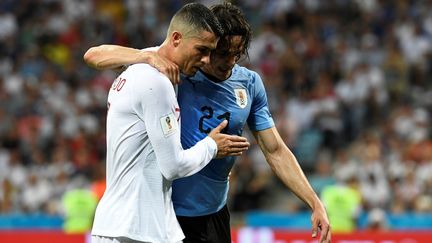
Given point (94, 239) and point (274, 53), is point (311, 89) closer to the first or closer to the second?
point (274, 53)

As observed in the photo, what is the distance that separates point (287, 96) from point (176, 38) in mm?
9520

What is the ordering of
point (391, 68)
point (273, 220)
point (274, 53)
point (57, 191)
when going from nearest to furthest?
point (273, 220)
point (57, 191)
point (391, 68)
point (274, 53)

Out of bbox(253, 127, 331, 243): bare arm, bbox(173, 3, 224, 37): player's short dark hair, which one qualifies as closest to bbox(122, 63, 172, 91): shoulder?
bbox(173, 3, 224, 37): player's short dark hair

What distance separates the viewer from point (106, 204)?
4484mm

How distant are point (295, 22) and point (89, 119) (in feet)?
12.3

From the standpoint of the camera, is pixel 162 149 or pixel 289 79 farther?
pixel 289 79

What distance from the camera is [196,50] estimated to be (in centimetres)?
451

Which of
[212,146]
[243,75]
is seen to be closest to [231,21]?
[243,75]

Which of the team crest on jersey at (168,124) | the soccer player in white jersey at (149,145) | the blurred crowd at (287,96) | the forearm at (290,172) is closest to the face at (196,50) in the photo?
the soccer player in white jersey at (149,145)

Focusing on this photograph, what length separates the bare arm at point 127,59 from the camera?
14.6ft

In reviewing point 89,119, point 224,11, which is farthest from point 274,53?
point 224,11

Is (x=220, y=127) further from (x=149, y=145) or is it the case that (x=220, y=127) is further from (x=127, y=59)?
(x=127, y=59)

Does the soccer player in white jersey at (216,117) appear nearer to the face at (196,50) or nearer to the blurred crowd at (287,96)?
the face at (196,50)

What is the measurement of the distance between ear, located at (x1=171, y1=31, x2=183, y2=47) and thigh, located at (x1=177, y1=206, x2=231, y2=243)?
1074 millimetres
